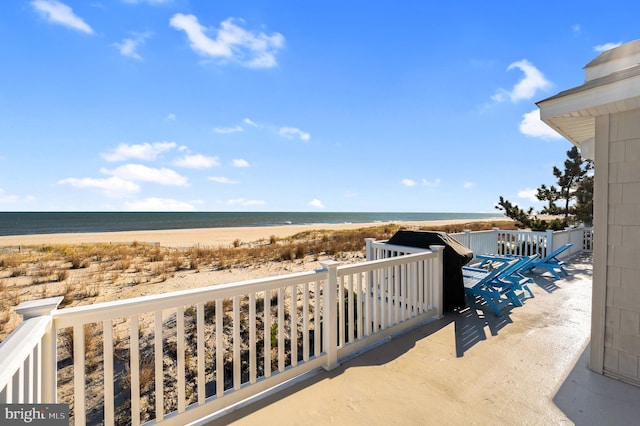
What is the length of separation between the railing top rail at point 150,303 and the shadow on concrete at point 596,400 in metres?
2.35

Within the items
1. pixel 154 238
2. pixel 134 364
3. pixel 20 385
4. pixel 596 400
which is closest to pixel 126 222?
pixel 154 238

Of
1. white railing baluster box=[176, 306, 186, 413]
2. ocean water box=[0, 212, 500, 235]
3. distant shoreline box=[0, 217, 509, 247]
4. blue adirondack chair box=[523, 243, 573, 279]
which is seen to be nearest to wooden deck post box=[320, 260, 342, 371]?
white railing baluster box=[176, 306, 186, 413]

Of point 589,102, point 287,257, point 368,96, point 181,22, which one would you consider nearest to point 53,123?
point 181,22

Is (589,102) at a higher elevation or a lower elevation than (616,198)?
higher

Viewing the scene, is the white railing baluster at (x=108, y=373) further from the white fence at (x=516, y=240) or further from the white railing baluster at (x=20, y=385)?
the white fence at (x=516, y=240)

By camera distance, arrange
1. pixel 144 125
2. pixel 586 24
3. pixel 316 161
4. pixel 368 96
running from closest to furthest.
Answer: pixel 586 24, pixel 368 96, pixel 144 125, pixel 316 161

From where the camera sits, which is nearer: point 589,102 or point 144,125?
point 589,102

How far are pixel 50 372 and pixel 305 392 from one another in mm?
1667

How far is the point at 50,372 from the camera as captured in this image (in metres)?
1.44

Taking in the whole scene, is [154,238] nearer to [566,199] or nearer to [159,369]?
[159,369]

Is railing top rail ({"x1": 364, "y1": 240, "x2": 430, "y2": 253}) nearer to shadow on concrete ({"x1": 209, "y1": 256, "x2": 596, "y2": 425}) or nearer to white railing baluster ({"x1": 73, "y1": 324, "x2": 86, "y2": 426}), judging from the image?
shadow on concrete ({"x1": 209, "y1": 256, "x2": 596, "y2": 425})

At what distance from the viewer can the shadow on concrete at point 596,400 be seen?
1.95m

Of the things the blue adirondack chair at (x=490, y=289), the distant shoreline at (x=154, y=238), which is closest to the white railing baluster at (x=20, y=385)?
the blue adirondack chair at (x=490, y=289)

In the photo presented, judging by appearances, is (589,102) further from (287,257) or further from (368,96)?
(368,96)
